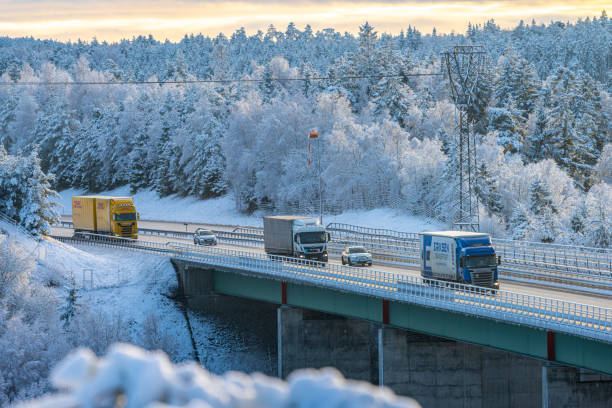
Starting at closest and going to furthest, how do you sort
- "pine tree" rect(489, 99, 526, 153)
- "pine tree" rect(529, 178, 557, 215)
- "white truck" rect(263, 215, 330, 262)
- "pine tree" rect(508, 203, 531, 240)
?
"white truck" rect(263, 215, 330, 262)
"pine tree" rect(508, 203, 531, 240)
"pine tree" rect(529, 178, 557, 215)
"pine tree" rect(489, 99, 526, 153)

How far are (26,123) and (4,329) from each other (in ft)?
331

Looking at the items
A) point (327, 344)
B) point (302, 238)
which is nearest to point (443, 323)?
point (327, 344)

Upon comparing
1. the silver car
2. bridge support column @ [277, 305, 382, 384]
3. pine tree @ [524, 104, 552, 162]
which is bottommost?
bridge support column @ [277, 305, 382, 384]

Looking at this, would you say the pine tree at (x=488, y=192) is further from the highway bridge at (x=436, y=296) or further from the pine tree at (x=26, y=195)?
A: the pine tree at (x=26, y=195)

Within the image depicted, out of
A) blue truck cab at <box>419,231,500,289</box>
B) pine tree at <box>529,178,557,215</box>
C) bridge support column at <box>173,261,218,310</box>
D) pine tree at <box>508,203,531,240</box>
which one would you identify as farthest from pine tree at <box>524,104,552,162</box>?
blue truck cab at <box>419,231,500,289</box>

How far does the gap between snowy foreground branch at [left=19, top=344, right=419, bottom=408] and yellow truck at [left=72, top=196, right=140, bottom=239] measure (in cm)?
5788

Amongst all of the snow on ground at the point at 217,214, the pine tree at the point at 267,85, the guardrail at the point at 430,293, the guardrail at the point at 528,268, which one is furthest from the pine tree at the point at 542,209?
the pine tree at the point at 267,85

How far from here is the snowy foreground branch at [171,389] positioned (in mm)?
4500

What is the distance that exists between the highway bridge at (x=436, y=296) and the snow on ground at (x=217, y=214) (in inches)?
673

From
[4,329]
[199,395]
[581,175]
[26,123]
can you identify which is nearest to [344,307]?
[4,329]

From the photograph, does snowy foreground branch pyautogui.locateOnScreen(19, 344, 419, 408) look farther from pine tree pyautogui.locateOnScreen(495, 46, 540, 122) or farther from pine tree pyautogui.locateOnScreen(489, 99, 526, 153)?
pine tree pyautogui.locateOnScreen(495, 46, 540, 122)

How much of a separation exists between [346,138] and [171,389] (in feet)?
264

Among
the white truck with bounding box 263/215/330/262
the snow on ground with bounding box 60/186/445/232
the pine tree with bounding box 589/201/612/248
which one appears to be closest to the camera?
the white truck with bounding box 263/215/330/262

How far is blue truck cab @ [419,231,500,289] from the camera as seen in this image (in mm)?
33438
